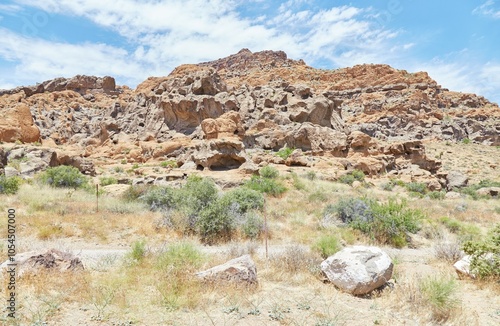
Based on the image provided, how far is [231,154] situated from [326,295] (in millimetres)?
17933

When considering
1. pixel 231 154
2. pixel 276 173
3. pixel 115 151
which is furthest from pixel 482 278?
pixel 115 151

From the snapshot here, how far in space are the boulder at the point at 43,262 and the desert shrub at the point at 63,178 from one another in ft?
41.3

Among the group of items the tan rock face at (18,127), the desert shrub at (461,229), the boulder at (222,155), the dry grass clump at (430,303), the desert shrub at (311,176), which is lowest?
the desert shrub at (461,229)

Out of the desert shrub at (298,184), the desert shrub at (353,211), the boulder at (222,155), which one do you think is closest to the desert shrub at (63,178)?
the boulder at (222,155)

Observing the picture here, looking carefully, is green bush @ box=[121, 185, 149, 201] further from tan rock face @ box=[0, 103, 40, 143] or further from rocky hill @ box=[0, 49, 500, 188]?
tan rock face @ box=[0, 103, 40, 143]

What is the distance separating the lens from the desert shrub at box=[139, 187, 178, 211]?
12.1 metres

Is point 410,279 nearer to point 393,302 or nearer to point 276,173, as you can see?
point 393,302

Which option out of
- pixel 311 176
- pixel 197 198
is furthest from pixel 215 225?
pixel 311 176

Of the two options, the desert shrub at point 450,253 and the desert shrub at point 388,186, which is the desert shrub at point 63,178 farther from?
the desert shrub at point 388,186

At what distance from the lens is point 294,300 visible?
5.10m

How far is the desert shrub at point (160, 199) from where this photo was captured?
1210cm

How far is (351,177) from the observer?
24.0 m

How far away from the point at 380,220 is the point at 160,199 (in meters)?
A: 7.59

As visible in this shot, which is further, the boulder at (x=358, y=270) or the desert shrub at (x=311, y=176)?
the desert shrub at (x=311, y=176)
